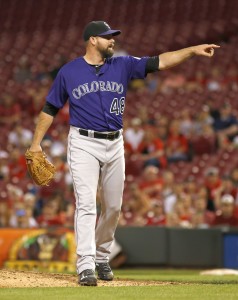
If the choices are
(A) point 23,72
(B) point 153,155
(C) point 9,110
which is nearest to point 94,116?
(B) point 153,155

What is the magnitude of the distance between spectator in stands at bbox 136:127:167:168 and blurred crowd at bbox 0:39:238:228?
2 centimetres

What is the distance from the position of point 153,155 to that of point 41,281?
7522mm

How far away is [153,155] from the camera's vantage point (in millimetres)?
14039

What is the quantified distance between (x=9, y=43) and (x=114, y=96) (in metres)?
15.0

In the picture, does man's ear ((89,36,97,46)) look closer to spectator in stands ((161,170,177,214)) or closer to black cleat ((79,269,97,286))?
black cleat ((79,269,97,286))

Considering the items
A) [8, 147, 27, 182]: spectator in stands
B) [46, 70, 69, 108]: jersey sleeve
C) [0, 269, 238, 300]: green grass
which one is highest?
[46, 70, 69, 108]: jersey sleeve

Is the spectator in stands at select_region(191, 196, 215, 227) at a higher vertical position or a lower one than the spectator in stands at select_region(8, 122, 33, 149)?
lower

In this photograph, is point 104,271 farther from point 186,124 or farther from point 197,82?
point 197,82

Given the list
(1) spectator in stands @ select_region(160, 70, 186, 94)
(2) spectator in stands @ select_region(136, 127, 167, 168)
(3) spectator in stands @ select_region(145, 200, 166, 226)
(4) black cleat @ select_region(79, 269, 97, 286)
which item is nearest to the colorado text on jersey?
(4) black cleat @ select_region(79, 269, 97, 286)

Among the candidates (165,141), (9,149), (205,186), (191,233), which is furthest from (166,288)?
(9,149)

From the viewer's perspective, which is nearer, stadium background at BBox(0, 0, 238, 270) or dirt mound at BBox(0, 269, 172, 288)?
dirt mound at BBox(0, 269, 172, 288)

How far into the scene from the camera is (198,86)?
16172 mm

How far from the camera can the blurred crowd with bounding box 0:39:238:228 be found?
12.1 metres

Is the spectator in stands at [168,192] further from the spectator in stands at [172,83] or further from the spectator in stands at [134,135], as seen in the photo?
the spectator in stands at [172,83]
